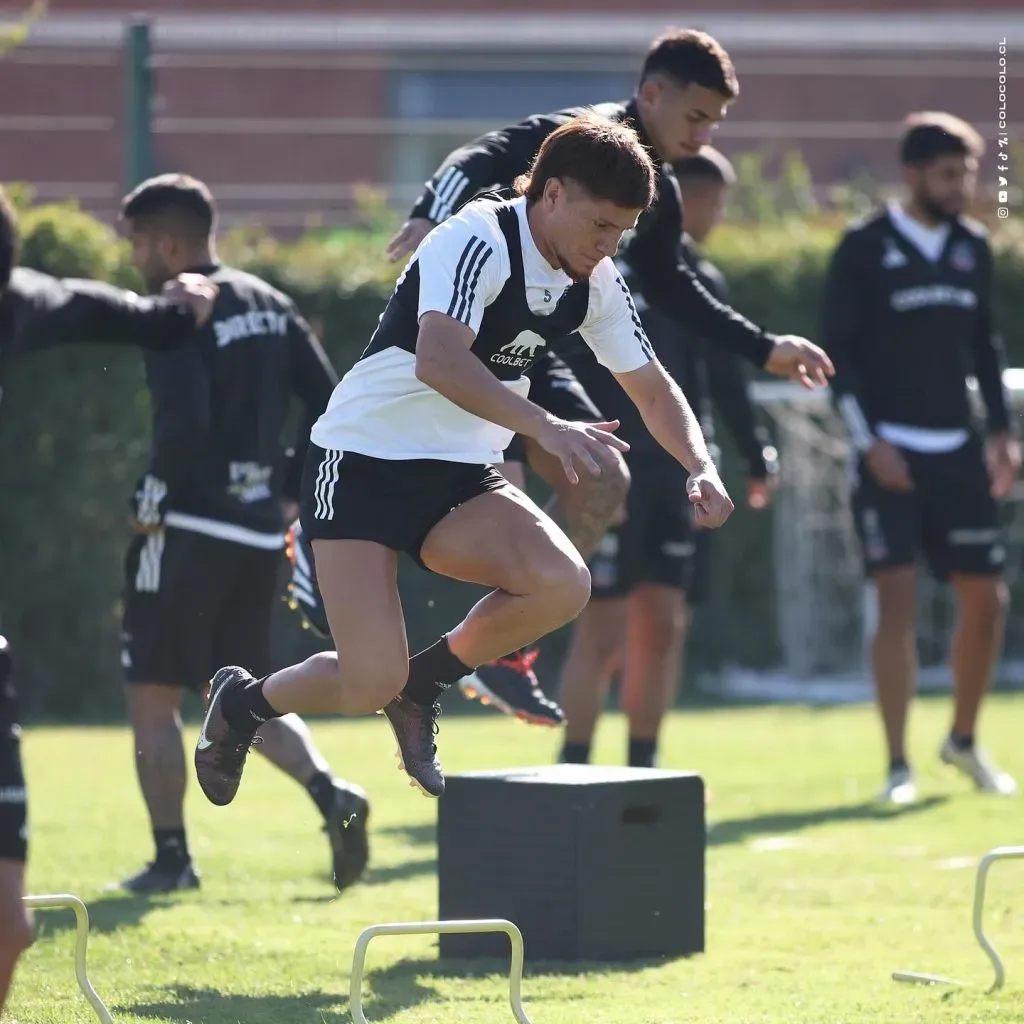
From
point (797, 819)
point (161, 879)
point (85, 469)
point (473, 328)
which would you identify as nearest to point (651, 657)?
point (797, 819)

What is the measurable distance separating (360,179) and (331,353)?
565 centimetres

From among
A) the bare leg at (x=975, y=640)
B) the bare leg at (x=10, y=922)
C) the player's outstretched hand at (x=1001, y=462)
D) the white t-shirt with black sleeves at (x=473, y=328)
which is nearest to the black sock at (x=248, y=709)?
the white t-shirt with black sleeves at (x=473, y=328)

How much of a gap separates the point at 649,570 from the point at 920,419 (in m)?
1.55

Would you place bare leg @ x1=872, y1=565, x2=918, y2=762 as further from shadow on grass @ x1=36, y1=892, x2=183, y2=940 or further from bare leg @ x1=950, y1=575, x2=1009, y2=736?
shadow on grass @ x1=36, y1=892, x2=183, y2=940

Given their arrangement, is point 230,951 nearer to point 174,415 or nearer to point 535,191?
point 174,415

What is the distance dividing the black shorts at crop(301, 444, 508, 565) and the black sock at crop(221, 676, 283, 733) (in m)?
0.49

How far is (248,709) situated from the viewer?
525cm

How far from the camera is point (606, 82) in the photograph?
20.7m

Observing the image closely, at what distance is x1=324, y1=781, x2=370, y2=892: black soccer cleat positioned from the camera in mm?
6172

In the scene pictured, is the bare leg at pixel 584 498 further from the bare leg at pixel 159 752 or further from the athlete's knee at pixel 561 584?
the bare leg at pixel 159 752

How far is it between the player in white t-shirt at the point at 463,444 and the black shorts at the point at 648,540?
2553 millimetres

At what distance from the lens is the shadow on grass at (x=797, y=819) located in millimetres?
7621

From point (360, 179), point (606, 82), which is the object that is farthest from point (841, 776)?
point (606, 82)

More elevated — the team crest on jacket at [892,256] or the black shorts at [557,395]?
the team crest on jacket at [892,256]
